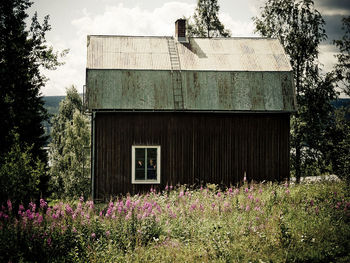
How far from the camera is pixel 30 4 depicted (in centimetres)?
2141

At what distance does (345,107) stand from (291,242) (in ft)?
62.5

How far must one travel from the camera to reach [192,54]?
56.1 ft

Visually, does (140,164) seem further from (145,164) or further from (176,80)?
(176,80)

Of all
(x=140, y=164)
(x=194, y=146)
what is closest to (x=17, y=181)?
(x=140, y=164)

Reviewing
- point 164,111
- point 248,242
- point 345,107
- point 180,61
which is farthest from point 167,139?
point 345,107

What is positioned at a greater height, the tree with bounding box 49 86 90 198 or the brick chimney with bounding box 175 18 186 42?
the brick chimney with bounding box 175 18 186 42

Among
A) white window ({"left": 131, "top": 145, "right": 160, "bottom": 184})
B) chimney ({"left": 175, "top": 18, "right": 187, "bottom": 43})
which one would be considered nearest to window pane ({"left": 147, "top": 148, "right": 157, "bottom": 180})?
white window ({"left": 131, "top": 145, "right": 160, "bottom": 184})

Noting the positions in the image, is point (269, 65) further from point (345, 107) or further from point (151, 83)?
point (345, 107)

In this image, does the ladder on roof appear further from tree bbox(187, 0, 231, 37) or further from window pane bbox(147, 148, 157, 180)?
tree bbox(187, 0, 231, 37)

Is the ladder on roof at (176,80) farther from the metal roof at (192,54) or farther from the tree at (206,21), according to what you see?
the tree at (206,21)

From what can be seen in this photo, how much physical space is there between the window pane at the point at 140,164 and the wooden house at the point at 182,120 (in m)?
0.04

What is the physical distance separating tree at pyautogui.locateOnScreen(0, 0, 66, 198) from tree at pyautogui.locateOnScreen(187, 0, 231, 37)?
10.5 meters

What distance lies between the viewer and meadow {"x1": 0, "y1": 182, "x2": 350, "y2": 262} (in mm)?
7484

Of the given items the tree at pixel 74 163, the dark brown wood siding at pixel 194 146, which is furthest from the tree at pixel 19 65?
the tree at pixel 74 163
